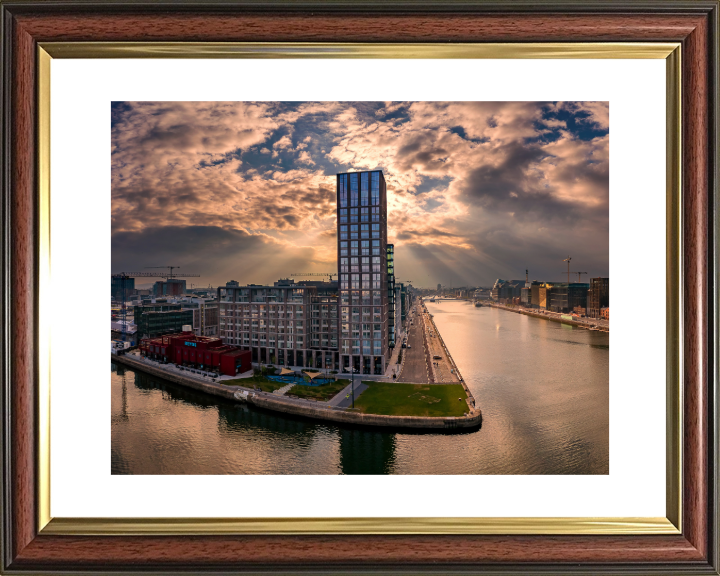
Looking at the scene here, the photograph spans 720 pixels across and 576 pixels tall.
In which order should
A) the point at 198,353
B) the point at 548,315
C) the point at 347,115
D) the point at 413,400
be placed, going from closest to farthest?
the point at 347,115 < the point at 548,315 < the point at 413,400 < the point at 198,353

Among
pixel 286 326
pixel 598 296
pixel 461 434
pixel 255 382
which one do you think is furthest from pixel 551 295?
pixel 255 382

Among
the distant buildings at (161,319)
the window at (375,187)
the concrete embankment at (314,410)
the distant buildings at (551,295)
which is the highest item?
the window at (375,187)

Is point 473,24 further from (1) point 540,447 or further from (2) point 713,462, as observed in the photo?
(1) point 540,447

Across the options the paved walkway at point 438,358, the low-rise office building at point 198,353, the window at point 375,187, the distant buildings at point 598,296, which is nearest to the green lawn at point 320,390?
the low-rise office building at point 198,353

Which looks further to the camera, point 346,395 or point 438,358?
point 438,358

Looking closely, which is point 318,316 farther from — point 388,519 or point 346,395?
point 388,519

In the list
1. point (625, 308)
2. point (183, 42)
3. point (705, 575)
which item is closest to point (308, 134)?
point (183, 42)

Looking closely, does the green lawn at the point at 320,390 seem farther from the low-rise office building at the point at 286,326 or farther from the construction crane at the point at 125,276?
the construction crane at the point at 125,276
